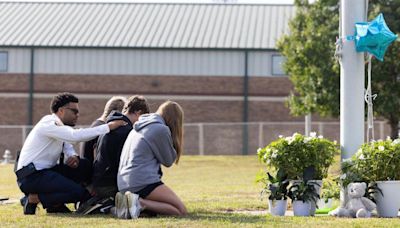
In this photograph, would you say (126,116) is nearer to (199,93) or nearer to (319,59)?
(319,59)

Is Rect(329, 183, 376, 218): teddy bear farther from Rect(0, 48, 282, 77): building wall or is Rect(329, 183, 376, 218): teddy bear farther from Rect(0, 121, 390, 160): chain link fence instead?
Rect(0, 48, 282, 77): building wall

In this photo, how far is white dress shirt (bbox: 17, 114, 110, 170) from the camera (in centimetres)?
1002

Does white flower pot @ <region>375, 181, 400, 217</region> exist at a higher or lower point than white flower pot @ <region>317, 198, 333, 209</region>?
higher

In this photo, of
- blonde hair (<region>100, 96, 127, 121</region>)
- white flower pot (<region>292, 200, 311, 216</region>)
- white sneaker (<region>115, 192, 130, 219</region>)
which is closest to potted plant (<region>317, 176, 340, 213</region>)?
white flower pot (<region>292, 200, 311, 216</region>)

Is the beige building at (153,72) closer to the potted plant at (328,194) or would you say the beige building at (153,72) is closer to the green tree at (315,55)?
the green tree at (315,55)

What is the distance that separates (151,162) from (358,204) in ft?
8.23

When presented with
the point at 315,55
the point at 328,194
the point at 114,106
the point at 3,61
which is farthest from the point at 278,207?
the point at 3,61

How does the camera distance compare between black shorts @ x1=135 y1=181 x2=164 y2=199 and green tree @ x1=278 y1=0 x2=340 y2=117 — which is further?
green tree @ x1=278 y1=0 x2=340 y2=117

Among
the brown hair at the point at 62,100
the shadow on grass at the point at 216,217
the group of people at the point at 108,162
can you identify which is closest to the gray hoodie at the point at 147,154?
the group of people at the point at 108,162

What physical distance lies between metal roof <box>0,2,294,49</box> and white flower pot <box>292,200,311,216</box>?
105ft

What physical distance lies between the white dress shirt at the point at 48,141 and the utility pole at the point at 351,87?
10.1 ft

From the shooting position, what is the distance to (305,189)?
33.0ft

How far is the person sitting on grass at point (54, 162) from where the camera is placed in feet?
33.2

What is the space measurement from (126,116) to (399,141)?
3.41 metres
